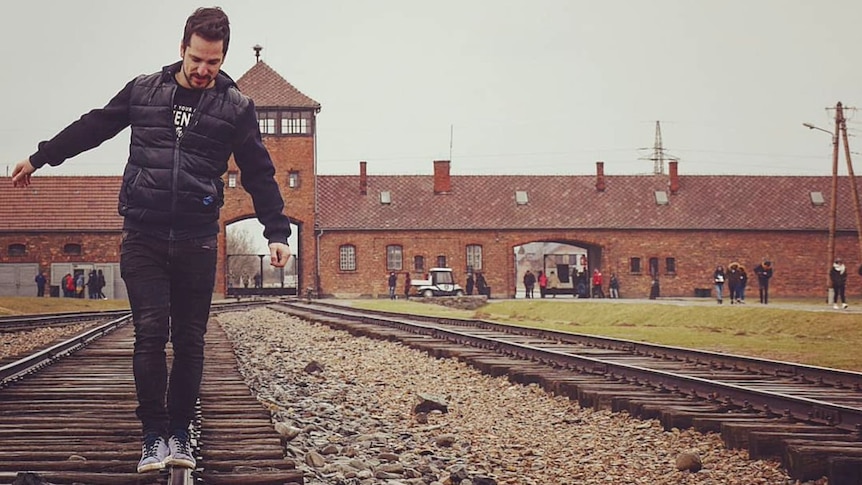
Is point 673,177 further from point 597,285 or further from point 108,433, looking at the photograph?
point 108,433

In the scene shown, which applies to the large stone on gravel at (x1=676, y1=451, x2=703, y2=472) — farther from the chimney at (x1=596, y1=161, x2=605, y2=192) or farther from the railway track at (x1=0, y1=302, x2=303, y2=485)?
the chimney at (x1=596, y1=161, x2=605, y2=192)

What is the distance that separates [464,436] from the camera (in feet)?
22.6

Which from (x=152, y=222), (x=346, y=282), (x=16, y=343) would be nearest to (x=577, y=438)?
(x=152, y=222)

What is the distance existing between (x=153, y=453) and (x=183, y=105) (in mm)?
1315

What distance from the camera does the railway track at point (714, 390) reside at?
545 cm

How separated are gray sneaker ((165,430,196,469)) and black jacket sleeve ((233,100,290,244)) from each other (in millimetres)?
855

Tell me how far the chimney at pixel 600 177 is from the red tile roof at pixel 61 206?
915 inches

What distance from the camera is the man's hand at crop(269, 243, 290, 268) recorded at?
434 centimetres

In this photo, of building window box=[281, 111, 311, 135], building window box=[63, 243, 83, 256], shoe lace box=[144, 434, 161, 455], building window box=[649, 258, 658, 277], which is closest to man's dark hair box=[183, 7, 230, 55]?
shoe lace box=[144, 434, 161, 455]

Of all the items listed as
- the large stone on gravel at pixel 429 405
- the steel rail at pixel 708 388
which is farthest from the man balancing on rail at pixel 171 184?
the large stone on gravel at pixel 429 405

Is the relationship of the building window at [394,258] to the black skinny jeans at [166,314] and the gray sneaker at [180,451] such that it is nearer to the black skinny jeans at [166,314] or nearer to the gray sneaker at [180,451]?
the black skinny jeans at [166,314]

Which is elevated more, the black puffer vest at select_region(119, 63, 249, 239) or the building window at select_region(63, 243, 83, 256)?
the building window at select_region(63, 243, 83, 256)

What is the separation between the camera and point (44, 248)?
47.8 metres

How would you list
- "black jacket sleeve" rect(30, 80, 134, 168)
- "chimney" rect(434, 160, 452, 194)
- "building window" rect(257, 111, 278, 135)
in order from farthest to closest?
"chimney" rect(434, 160, 452, 194) → "building window" rect(257, 111, 278, 135) → "black jacket sleeve" rect(30, 80, 134, 168)
